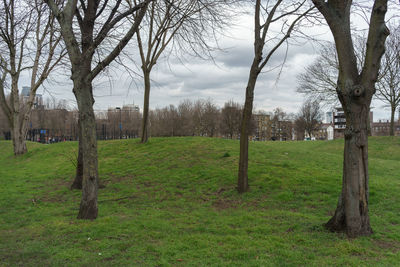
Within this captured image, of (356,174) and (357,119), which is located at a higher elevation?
(357,119)

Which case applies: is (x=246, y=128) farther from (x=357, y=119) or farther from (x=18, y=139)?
(x=18, y=139)

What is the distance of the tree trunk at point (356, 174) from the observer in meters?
4.56

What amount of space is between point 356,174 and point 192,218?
3.37 m

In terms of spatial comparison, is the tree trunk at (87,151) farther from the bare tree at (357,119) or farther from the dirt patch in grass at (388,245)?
the dirt patch in grass at (388,245)

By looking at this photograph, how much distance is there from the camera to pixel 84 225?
5367 millimetres

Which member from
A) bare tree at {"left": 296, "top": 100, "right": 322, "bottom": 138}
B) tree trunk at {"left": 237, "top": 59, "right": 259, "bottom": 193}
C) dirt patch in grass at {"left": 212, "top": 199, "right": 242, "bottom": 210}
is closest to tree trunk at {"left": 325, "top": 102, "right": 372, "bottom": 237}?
dirt patch in grass at {"left": 212, "top": 199, "right": 242, "bottom": 210}

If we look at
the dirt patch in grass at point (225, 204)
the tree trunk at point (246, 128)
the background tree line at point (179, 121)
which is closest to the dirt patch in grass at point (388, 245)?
the dirt patch in grass at point (225, 204)

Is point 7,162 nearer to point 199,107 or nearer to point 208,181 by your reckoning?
point 208,181

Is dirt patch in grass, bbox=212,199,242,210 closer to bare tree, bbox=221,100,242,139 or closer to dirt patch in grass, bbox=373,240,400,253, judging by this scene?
dirt patch in grass, bbox=373,240,400,253

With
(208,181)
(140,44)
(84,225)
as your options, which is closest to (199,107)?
(140,44)

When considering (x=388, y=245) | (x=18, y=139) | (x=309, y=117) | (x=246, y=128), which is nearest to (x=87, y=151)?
(x=246, y=128)

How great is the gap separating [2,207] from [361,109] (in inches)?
350

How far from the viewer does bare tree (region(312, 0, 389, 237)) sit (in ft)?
Answer: 15.0

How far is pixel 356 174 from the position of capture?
4.57 meters
